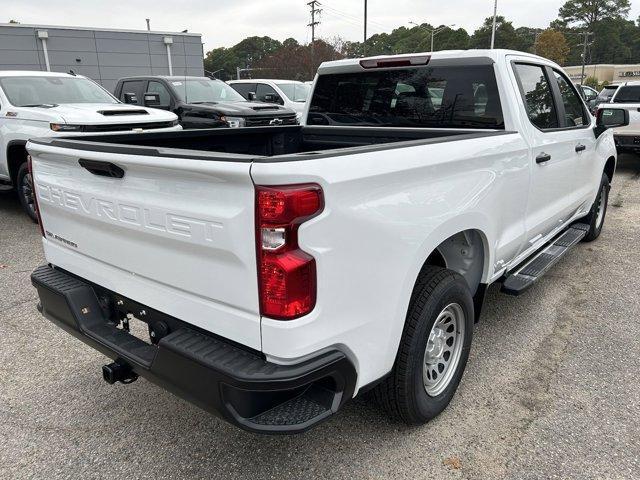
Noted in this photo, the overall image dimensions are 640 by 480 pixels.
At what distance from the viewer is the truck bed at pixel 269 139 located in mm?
2682

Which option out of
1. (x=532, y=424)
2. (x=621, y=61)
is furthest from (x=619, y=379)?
(x=621, y=61)

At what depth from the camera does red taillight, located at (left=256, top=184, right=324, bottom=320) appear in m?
1.79

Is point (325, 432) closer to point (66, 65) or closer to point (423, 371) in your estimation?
A: point (423, 371)

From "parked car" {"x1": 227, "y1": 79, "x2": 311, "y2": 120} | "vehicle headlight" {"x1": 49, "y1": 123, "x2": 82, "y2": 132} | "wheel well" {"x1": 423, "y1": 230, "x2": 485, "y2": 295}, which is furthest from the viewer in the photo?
"parked car" {"x1": 227, "y1": 79, "x2": 311, "y2": 120}

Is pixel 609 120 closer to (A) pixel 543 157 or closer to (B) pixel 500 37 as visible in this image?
(A) pixel 543 157

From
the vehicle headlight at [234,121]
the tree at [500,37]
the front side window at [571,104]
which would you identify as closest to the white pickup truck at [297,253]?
the front side window at [571,104]

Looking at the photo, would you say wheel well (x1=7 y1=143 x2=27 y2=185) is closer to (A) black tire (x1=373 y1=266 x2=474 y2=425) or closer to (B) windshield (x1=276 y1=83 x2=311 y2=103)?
(A) black tire (x1=373 y1=266 x2=474 y2=425)

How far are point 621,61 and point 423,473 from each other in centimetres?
11670

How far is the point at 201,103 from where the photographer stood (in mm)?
10641

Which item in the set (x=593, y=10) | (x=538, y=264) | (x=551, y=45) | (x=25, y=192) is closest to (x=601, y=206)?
(x=538, y=264)

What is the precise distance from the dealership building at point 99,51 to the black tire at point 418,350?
29239 mm

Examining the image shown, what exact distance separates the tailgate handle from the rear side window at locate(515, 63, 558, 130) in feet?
8.98

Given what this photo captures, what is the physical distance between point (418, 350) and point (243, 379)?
0.99 meters

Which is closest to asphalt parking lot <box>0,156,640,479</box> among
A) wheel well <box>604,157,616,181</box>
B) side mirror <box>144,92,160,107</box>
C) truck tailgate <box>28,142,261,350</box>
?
truck tailgate <box>28,142,261,350</box>
